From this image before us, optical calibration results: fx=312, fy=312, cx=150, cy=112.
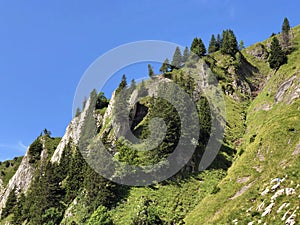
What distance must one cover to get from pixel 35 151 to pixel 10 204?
2585 centimetres

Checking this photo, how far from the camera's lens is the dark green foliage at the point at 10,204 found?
114 meters

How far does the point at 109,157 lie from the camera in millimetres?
74500

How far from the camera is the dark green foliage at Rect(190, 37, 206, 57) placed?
14346 cm

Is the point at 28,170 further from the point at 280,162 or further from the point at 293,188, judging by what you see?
the point at 293,188

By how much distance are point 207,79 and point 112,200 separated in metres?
67.0

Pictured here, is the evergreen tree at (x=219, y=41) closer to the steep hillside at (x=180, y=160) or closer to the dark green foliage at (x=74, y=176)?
the steep hillside at (x=180, y=160)

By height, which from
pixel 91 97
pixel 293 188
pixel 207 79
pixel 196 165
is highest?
pixel 91 97

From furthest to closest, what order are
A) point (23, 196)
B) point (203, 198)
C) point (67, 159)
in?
point (23, 196), point (67, 159), point (203, 198)

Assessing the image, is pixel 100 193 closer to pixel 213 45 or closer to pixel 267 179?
pixel 267 179

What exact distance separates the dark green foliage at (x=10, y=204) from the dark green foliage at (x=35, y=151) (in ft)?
52.0

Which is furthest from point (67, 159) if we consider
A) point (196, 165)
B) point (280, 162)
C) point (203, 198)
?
point (280, 162)

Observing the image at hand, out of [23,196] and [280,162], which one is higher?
[23,196]

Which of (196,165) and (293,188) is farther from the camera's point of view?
(196,165)

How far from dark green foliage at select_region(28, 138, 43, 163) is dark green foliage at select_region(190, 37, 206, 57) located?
269 feet
